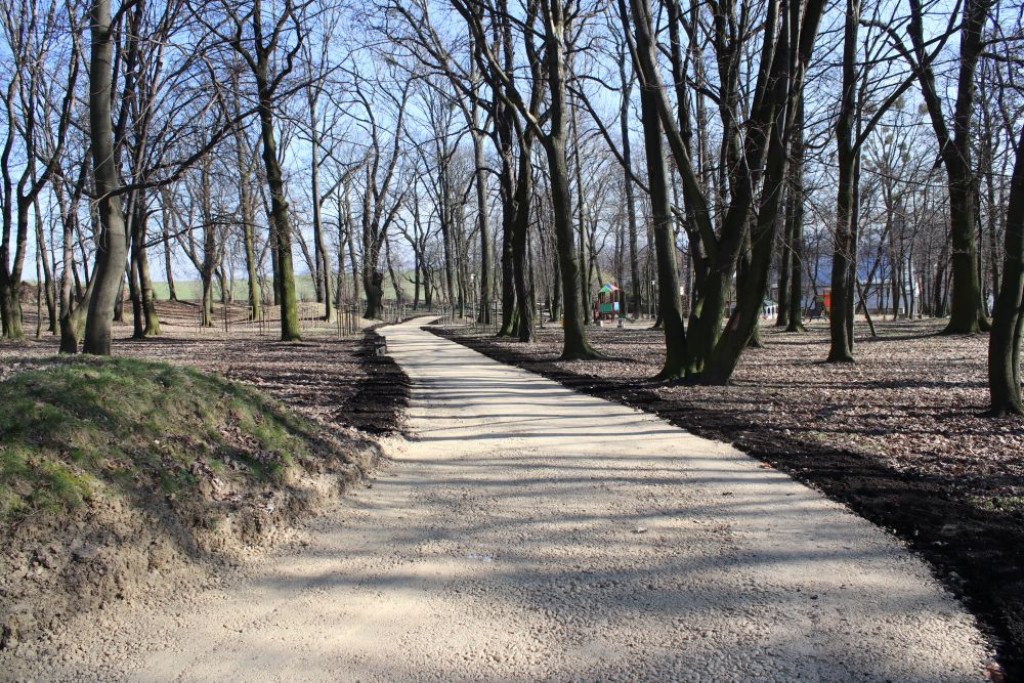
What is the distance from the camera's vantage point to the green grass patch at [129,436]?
3.79 metres

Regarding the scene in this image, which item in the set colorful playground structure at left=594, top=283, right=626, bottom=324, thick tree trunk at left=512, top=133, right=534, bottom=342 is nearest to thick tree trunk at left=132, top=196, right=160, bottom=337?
thick tree trunk at left=512, top=133, right=534, bottom=342

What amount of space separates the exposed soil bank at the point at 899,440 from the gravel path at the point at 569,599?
228mm

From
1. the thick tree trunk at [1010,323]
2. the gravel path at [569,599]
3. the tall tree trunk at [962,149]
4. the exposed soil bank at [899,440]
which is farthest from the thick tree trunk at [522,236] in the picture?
the gravel path at [569,599]

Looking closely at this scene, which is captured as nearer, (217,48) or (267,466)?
(267,466)

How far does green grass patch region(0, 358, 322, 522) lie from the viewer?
12.4 feet

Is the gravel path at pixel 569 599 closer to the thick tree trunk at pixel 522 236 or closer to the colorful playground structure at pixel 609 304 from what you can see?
the thick tree trunk at pixel 522 236

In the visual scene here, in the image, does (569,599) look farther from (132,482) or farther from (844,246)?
(844,246)

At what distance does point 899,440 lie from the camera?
23.1 ft

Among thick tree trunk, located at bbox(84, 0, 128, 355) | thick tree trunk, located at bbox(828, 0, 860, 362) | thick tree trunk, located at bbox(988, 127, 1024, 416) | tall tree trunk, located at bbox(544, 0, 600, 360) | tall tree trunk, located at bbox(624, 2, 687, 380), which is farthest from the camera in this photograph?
tall tree trunk, located at bbox(544, 0, 600, 360)

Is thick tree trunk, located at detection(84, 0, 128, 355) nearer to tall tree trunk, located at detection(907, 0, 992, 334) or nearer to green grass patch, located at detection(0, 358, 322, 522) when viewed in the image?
green grass patch, located at detection(0, 358, 322, 522)

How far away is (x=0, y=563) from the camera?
10.5 ft

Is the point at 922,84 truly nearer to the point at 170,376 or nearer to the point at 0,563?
the point at 170,376

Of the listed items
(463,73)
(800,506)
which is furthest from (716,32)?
(800,506)

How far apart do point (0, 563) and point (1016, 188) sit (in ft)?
31.2
